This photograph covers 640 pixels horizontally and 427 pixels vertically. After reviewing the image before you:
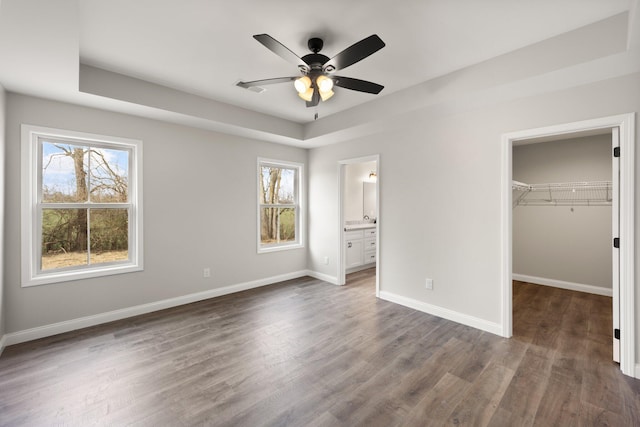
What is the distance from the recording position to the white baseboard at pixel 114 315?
2.86m

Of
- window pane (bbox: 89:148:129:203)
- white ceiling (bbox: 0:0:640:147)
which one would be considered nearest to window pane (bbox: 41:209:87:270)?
window pane (bbox: 89:148:129:203)

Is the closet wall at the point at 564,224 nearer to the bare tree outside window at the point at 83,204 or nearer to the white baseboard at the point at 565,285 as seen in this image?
the white baseboard at the point at 565,285

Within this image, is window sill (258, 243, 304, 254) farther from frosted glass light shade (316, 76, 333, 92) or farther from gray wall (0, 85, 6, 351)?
frosted glass light shade (316, 76, 333, 92)

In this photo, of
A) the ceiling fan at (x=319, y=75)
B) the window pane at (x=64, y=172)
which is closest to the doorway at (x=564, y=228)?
the ceiling fan at (x=319, y=75)

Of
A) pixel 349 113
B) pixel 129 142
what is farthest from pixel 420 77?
pixel 129 142

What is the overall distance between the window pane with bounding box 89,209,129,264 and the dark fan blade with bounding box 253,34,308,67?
2875 millimetres

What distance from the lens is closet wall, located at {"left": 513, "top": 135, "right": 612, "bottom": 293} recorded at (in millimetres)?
4270

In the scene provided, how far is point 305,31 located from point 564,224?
5.00 meters

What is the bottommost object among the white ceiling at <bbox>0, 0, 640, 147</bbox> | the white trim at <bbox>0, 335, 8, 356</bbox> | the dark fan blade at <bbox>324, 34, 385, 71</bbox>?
the white trim at <bbox>0, 335, 8, 356</bbox>

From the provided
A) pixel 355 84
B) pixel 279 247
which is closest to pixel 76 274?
pixel 279 247

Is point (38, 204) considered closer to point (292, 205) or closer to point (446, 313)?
point (292, 205)

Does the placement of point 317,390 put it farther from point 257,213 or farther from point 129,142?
point 129,142

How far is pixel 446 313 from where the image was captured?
3434mm

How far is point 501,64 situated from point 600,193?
130 inches
